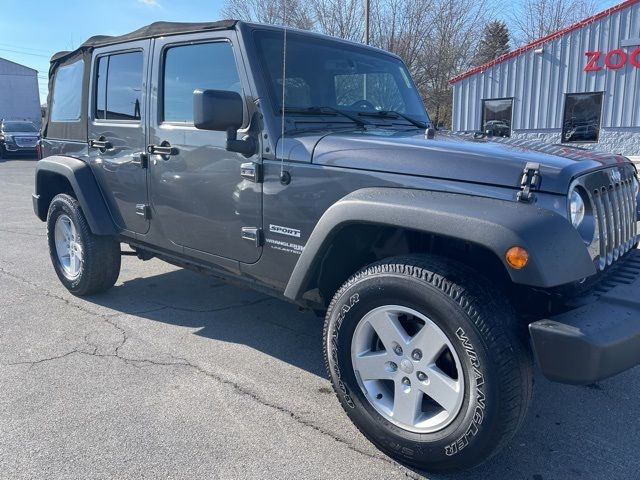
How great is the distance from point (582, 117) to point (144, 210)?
46.6 ft

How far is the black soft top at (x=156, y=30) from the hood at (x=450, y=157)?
93 centimetres

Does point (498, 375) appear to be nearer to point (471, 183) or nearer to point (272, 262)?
point (471, 183)

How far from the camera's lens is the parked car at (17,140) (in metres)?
22.4

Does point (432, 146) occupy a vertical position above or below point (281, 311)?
above

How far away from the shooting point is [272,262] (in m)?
3.05

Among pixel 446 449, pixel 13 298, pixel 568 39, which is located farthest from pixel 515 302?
pixel 568 39

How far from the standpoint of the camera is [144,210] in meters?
3.83

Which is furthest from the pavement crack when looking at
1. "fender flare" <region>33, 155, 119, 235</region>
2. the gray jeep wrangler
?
"fender flare" <region>33, 155, 119, 235</region>

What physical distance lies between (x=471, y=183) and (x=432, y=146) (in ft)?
1.07

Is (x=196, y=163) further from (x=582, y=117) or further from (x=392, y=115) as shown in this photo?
(x=582, y=117)

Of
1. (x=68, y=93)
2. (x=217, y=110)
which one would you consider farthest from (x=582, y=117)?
(x=217, y=110)

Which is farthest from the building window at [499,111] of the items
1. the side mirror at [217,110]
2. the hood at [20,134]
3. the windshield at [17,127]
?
the windshield at [17,127]

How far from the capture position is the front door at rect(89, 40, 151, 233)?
12.5 ft

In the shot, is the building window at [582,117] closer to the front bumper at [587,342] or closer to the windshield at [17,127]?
the front bumper at [587,342]
